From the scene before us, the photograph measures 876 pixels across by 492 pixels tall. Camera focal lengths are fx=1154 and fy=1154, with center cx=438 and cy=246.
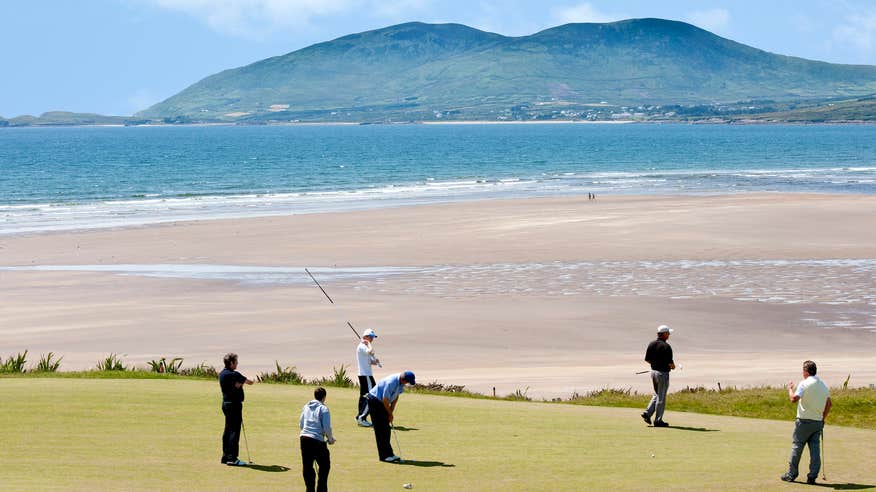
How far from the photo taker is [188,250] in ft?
170

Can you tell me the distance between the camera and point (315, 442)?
1391 centimetres

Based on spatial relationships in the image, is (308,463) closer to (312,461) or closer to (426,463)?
(312,461)

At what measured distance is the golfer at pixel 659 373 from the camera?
18844 millimetres

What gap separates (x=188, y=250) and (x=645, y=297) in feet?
75.3

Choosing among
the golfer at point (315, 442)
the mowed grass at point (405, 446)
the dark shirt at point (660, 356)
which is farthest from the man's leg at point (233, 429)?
the dark shirt at point (660, 356)

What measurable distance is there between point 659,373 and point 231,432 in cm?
748

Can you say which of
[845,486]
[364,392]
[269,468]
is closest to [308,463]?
[269,468]

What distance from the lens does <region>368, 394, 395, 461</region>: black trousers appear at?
15625 millimetres

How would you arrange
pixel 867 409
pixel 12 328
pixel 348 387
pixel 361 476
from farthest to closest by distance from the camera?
pixel 12 328
pixel 348 387
pixel 867 409
pixel 361 476

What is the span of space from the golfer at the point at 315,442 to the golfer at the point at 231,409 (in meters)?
1.56

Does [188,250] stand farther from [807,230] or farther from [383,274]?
[807,230]

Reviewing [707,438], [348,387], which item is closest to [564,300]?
[348,387]

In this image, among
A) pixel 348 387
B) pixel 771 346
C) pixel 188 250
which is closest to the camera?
pixel 348 387

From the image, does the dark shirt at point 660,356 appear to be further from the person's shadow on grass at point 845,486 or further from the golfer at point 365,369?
the golfer at point 365,369
